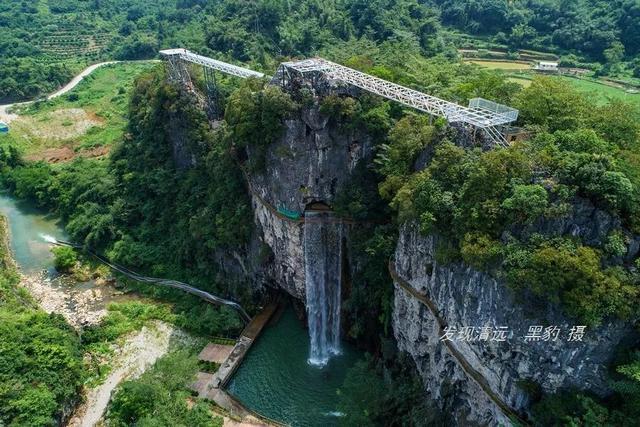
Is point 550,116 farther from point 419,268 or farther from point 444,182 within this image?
point 419,268

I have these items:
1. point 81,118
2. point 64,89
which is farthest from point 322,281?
point 64,89

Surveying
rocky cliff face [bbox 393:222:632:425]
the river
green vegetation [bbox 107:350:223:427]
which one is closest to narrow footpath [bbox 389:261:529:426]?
rocky cliff face [bbox 393:222:632:425]

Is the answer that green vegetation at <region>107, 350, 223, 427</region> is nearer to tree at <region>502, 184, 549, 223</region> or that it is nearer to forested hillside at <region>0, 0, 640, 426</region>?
forested hillside at <region>0, 0, 640, 426</region>

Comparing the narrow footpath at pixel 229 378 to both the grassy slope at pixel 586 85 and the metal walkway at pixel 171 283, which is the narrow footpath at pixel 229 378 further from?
the grassy slope at pixel 586 85

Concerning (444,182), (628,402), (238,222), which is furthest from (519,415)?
(238,222)

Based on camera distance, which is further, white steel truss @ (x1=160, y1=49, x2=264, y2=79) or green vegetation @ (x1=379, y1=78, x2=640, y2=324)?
white steel truss @ (x1=160, y1=49, x2=264, y2=79)

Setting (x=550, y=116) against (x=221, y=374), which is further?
(x=221, y=374)
